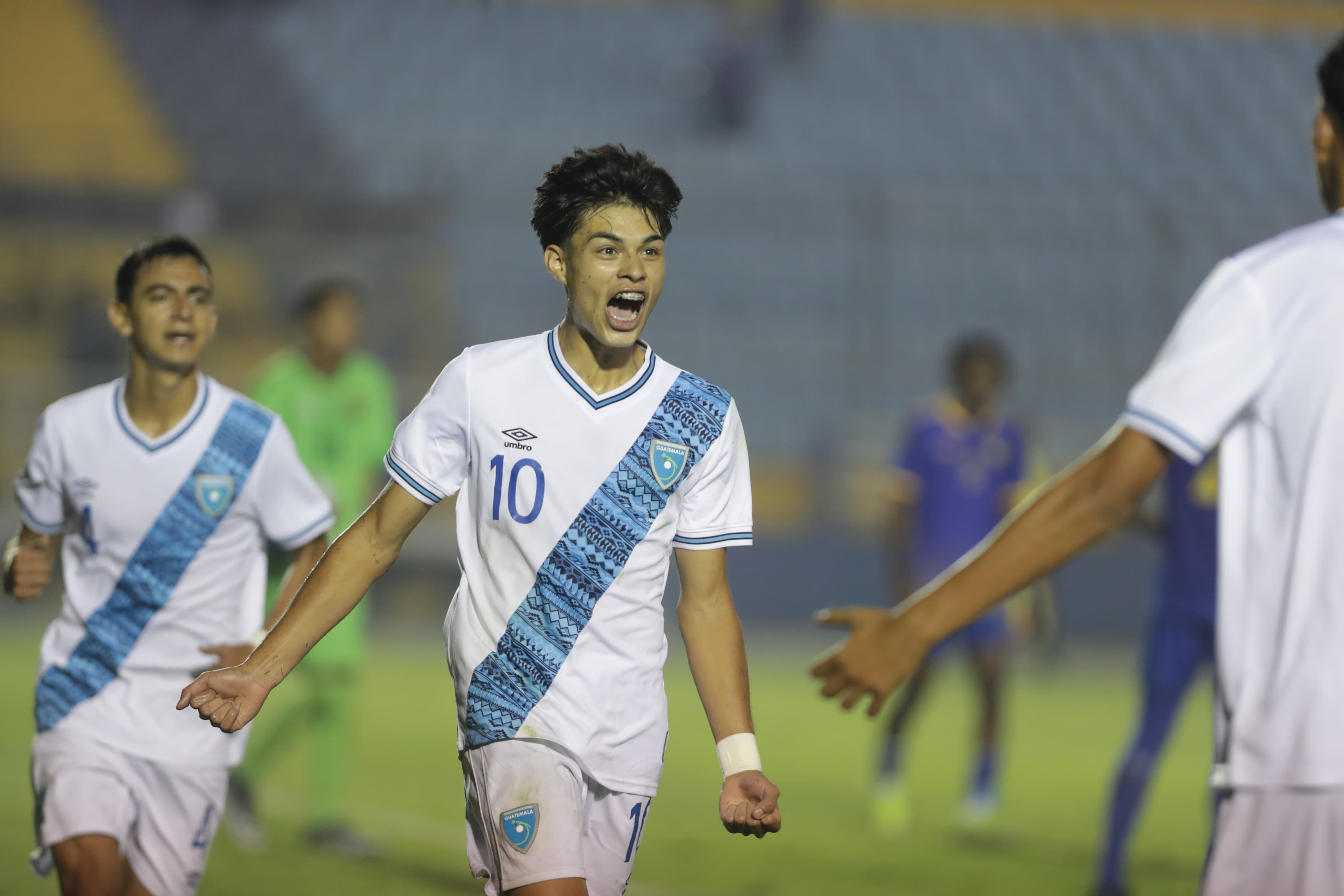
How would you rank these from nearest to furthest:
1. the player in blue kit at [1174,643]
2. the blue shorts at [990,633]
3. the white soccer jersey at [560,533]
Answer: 1. the white soccer jersey at [560,533]
2. the player in blue kit at [1174,643]
3. the blue shorts at [990,633]

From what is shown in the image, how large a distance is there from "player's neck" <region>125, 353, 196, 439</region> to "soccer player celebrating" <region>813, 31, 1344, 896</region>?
2.58 meters

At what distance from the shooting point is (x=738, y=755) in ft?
11.1

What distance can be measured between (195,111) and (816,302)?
976 cm

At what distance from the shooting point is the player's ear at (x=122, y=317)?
4422 millimetres

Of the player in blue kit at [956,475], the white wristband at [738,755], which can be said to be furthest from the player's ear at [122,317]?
the player in blue kit at [956,475]

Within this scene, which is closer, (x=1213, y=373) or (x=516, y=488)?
(x=1213, y=373)

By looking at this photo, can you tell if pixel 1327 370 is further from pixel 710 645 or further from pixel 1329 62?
pixel 710 645

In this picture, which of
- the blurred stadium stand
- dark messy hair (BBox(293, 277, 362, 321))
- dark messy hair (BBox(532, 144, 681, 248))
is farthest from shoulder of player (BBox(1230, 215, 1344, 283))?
the blurred stadium stand

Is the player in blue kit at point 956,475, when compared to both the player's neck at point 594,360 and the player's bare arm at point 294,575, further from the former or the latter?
the player's neck at point 594,360

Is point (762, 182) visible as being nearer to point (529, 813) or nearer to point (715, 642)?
point (715, 642)

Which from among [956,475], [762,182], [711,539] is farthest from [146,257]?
[762,182]

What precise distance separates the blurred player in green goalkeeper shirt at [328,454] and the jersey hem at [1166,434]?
5.33 meters

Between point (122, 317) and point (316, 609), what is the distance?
4.94 ft

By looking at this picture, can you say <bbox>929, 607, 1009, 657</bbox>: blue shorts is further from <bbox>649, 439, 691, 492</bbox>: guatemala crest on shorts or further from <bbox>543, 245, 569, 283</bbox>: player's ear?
<bbox>543, 245, 569, 283</bbox>: player's ear
